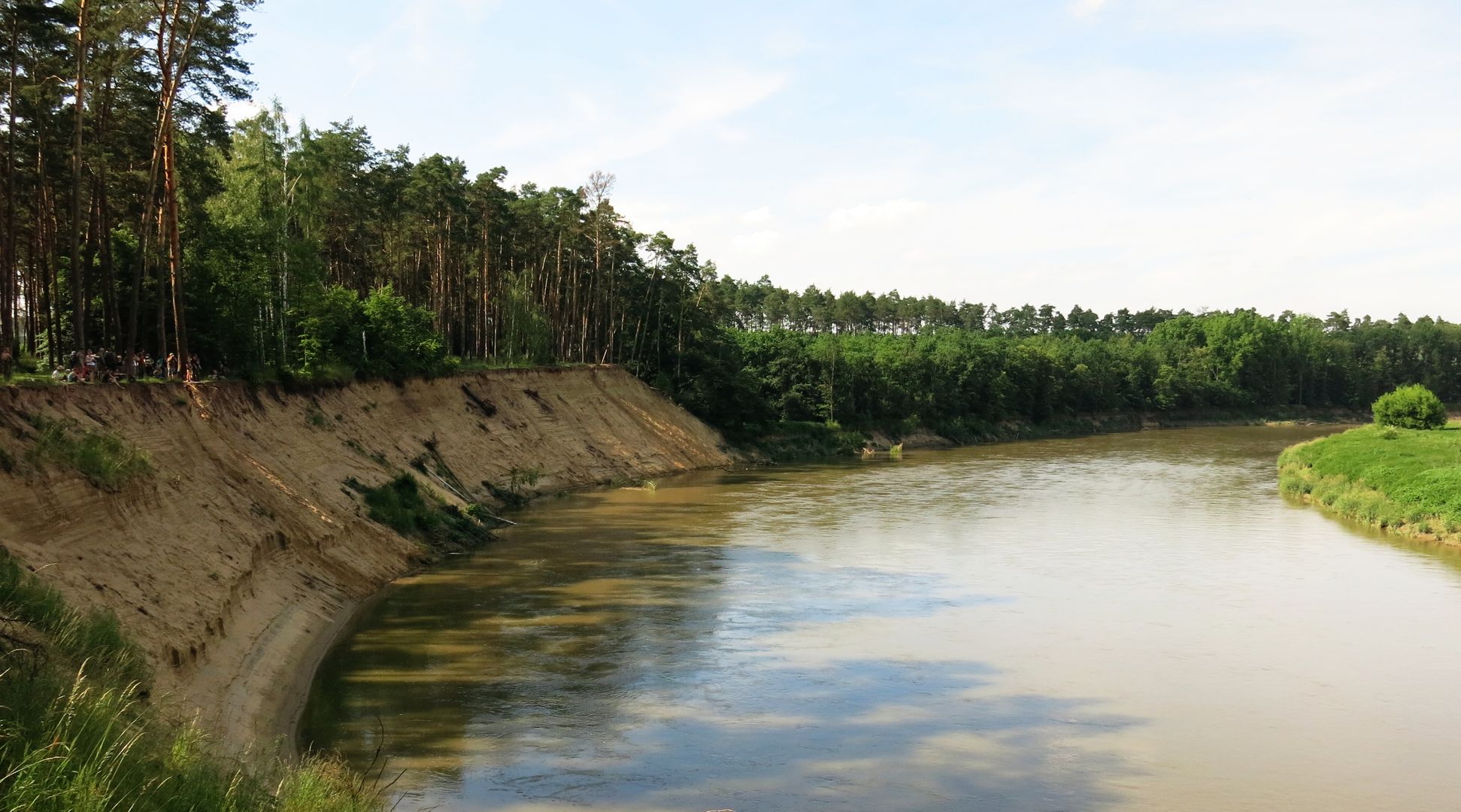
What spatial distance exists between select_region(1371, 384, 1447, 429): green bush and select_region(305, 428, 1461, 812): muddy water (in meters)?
29.1

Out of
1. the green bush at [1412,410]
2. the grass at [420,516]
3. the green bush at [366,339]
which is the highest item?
the green bush at [366,339]

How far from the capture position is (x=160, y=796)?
978 centimetres

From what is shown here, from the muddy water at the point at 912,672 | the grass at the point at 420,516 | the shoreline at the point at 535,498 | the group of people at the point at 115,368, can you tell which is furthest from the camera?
the grass at the point at 420,516

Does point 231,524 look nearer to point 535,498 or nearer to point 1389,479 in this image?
point 535,498

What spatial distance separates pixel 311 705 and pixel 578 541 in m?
19.1

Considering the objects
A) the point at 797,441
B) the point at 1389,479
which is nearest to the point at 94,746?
the point at 1389,479

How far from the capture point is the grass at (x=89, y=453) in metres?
21.3

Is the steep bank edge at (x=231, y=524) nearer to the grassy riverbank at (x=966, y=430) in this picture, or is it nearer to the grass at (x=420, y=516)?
the grass at (x=420, y=516)

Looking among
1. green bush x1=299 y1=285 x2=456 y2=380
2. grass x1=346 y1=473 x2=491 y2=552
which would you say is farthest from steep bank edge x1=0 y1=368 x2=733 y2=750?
green bush x1=299 y1=285 x2=456 y2=380

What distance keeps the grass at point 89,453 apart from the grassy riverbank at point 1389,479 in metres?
43.4

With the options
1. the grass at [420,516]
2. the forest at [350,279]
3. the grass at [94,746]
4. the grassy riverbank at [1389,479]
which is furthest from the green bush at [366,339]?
the grassy riverbank at [1389,479]

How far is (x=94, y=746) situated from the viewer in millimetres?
10000

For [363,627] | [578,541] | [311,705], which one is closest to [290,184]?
[578,541]

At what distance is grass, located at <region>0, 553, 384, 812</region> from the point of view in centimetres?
883
